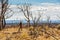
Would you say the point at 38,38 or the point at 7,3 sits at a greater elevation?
the point at 7,3

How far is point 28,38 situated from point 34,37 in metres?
0.70

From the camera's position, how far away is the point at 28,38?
25.1 meters

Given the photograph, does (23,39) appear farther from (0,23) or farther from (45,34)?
(0,23)

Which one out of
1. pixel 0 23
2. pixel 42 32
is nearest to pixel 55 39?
pixel 42 32

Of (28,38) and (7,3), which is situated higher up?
(7,3)

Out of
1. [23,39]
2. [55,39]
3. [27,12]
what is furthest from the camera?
[27,12]

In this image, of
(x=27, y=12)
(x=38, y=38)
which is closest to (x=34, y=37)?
(x=38, y=38)

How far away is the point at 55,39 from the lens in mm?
23172

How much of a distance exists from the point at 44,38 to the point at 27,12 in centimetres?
4053

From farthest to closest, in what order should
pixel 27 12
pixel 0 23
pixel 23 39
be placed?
pixel 27 12
pixel 0 23
pixel 23 39

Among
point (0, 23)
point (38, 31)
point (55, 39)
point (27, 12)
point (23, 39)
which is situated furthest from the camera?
point (27, 12)

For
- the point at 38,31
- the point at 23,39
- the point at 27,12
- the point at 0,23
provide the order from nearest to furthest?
the point at 23,39
the point at 38,31
the point at 0,23
the point at 27,12

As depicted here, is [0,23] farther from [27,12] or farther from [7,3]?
[27,12]

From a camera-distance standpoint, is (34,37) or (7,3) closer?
(34,37)
